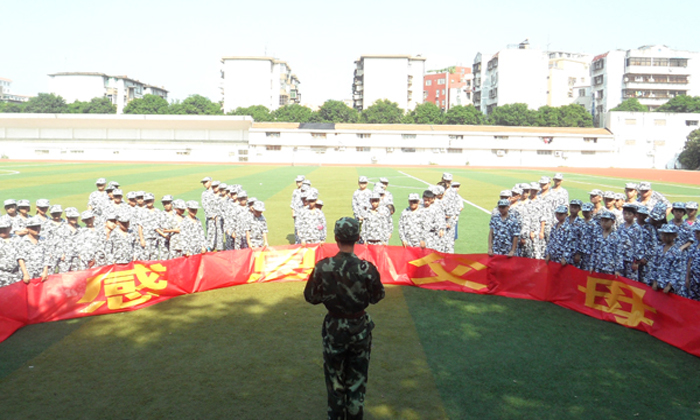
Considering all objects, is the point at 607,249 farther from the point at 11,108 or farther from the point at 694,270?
the point at 11,108

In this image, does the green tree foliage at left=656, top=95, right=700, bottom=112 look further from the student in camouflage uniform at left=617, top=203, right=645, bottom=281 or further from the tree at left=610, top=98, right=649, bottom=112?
the student in camouflage uniform at left=617, top=203, right=645, bottom=281

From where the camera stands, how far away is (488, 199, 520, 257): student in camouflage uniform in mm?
9398

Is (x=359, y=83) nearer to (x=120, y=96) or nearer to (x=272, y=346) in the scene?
(x=120, y=96)

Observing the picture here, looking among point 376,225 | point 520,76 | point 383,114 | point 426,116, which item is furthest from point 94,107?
point 376,225

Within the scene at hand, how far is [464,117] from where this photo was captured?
79750 mm

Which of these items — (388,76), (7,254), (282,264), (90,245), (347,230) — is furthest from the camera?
(388,76)

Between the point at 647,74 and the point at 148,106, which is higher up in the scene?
the point at 647,74

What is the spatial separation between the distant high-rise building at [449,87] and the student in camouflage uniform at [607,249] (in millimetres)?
108432

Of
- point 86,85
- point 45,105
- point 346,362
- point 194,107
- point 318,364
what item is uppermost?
point 86,85

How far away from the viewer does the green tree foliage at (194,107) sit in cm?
8212

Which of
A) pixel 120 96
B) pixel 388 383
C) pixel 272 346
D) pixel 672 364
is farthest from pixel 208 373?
pixel 120 96

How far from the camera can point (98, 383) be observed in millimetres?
5602

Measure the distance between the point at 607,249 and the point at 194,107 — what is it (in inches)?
3242

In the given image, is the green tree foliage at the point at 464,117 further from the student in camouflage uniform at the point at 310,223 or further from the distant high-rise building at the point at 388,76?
the student in camouflage uniform at the point at 310,223
